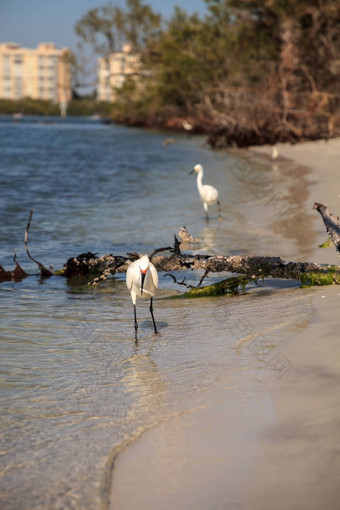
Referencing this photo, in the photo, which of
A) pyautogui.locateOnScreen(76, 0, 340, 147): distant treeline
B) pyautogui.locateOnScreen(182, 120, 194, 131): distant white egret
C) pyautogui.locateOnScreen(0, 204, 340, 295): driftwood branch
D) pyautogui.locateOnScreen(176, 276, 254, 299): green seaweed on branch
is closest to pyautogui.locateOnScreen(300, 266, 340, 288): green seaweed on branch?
pyautogui.locateOnScreen(0, 204, 340, 295): driftwood branch

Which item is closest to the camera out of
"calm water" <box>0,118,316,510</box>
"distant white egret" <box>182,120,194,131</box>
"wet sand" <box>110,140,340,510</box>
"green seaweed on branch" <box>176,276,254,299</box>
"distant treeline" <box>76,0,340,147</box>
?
"wet sand" <box>110,140,340,510</box>

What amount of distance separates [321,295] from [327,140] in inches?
1022

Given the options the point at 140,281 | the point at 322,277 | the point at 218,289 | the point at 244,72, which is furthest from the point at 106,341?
the point at 244,72

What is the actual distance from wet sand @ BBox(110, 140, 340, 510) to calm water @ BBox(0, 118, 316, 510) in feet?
0.44

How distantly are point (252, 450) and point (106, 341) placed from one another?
283 cm

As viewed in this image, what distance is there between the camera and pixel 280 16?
40.3 metres

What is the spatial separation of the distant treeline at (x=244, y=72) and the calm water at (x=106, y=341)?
18933 millimetres

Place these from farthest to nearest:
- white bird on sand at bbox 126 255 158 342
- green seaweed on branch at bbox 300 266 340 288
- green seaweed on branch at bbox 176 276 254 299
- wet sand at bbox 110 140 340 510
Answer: green seaweed on branch at bbox 176 276 254 299, green seaweed on branch at bbox 300 266 340 288, white bird on sand at bbox 126 255 158 342, wet sand at bbox 110 140 340 510

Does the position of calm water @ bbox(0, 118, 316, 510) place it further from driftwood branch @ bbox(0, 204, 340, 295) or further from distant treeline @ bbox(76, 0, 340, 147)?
distant treeline @ bbox(76, 0, 340, 147)

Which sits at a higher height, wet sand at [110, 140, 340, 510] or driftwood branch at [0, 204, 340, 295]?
driftwood branch at [0, 204, 340, 295]

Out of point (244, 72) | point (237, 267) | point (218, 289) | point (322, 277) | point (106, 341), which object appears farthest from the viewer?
point (244, 72)

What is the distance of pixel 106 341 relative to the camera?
6383 mm

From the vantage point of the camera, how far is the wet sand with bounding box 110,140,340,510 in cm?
331

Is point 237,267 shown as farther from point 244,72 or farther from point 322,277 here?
point 244,72
